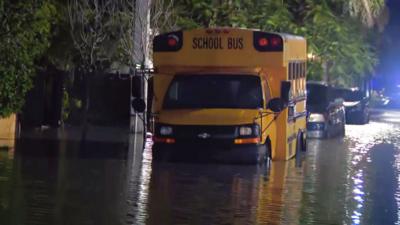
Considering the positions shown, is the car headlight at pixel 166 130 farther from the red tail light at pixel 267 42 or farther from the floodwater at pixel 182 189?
the red tail light at pixel 267 42

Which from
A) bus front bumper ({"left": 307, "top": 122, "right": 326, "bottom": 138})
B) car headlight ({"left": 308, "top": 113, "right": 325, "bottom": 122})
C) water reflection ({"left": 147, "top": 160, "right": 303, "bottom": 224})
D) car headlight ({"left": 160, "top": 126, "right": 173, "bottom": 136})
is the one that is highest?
car headlight ({"left": 160, "top": 126, "right": 173, "bottom": 136})

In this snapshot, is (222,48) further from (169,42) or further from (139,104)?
(139,104)

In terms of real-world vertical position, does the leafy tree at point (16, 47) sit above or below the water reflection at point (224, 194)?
above

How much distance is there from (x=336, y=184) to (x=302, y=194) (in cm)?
180

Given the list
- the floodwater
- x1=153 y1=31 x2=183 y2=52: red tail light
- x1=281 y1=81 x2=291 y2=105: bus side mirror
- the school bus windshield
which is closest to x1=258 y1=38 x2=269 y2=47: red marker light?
the school bus windshield

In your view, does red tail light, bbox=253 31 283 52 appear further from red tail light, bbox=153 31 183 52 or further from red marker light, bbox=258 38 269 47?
red tail light, bbox=153 31 183 52

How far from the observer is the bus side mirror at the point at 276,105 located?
18609 millimetres

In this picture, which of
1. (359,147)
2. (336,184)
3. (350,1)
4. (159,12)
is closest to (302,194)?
(336,184)

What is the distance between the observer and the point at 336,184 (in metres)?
17.2

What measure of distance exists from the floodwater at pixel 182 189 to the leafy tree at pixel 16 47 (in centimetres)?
124

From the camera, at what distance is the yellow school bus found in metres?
18.5

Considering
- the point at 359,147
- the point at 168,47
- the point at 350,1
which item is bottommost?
the point at 359,147

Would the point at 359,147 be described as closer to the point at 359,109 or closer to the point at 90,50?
the point at 90,50

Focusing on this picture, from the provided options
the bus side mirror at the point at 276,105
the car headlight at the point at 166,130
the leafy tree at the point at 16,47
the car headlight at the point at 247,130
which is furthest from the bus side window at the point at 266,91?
the leafy tree at the point at 16,47
